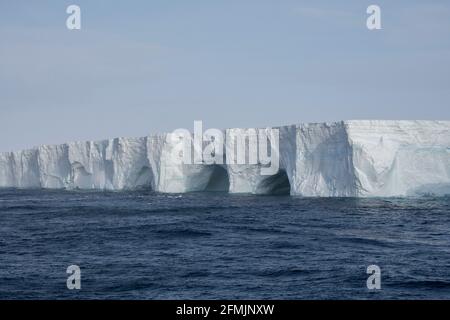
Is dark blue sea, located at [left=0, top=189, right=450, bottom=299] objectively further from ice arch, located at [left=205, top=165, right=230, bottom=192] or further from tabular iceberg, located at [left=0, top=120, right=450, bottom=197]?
ice arch, located at [left=205, top=165, right=230, bottom=192]

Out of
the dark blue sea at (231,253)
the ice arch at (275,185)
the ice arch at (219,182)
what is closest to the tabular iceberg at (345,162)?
the ice arch at (275,185)

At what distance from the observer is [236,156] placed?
34.8m

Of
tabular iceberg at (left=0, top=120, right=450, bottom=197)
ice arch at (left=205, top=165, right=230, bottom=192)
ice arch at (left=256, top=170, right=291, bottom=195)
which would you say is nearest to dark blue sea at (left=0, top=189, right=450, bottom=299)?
tabular iceberg at (left=0, top=120, right=450, bottom=197)

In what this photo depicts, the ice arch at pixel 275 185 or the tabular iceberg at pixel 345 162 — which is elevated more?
the tabular iceberg at pixel 345 162

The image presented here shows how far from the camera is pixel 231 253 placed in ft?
46.5

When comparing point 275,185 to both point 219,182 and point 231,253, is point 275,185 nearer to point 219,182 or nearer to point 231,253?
point 219,182

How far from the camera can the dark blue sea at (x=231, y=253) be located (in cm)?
1054

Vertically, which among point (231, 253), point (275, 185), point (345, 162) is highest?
point (345, 162)

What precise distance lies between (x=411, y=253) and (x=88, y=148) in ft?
120

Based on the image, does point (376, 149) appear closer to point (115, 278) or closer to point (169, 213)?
point (169, 213)

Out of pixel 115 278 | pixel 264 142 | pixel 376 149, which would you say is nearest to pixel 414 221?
pixel 376 149

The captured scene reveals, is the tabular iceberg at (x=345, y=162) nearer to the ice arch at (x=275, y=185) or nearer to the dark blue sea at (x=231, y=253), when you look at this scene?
the ice arch at (x=275, y=185)

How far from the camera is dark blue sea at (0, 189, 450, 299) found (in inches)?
415

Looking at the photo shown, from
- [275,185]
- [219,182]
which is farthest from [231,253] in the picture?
[219,182]
